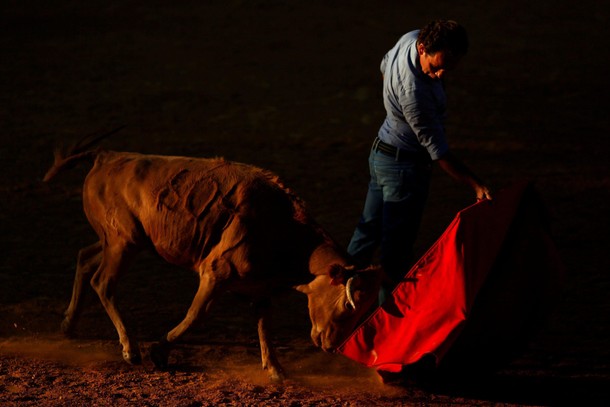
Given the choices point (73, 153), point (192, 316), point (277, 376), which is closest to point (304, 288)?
point (277, 376)

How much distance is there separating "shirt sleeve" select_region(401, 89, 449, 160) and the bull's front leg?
4.83 feet

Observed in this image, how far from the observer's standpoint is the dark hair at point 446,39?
571 cm

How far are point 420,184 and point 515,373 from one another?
4.53ft

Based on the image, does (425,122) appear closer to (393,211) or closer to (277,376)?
(393,211)

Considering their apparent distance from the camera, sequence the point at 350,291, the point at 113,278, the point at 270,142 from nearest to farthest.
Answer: the point at 350,291 < the point at 113,278 < the point at 270,142

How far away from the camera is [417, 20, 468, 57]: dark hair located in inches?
225

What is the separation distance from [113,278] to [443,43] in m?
2.58

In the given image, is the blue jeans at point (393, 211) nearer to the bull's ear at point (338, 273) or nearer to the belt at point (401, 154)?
the belt at point (401, 154)

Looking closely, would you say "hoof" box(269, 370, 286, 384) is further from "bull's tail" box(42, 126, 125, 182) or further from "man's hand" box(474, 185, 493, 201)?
"bull's tail" box(42, 126, 125, 182)

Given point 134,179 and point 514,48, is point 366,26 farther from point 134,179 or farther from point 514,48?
point 134,179

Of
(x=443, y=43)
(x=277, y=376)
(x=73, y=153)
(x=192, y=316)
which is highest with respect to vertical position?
(x=443, y=43)

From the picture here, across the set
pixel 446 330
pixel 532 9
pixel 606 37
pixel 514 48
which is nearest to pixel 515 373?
pixel 446 330

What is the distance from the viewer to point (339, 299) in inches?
235

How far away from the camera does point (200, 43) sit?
1786cm
